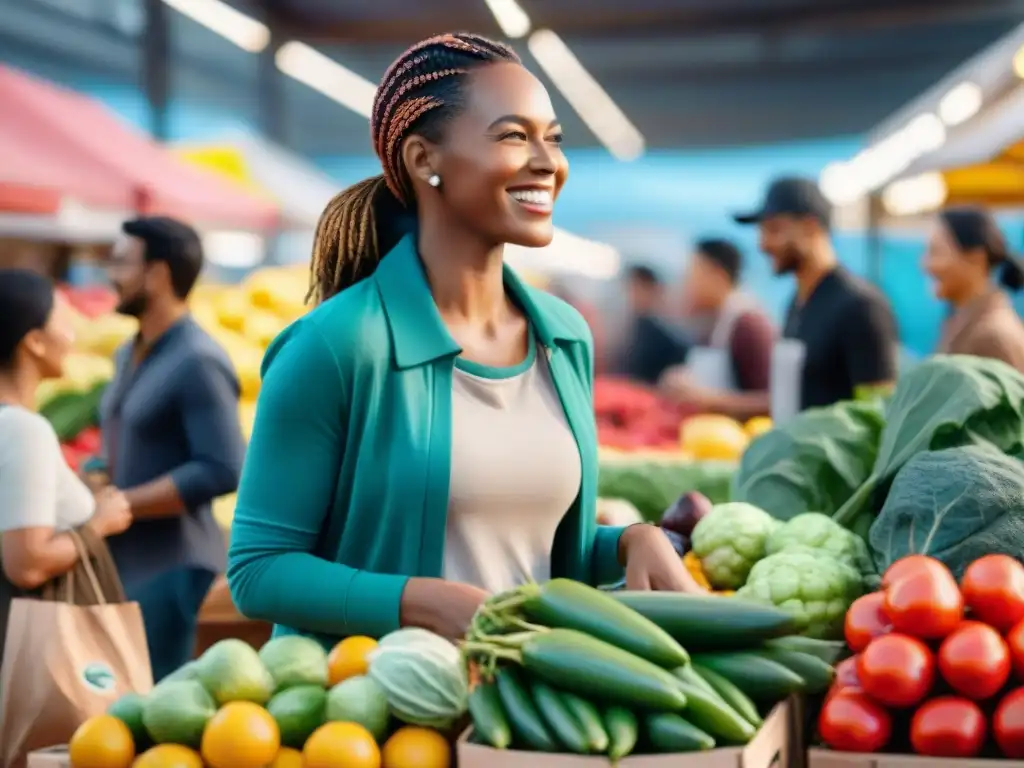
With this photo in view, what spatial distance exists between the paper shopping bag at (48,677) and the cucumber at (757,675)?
150 centimetres

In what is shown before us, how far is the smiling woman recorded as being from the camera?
6.79 feet

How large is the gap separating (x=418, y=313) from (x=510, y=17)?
13532 millimetres

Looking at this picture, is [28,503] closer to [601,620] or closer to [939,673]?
[601,620]

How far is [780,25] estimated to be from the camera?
16672 millimetres

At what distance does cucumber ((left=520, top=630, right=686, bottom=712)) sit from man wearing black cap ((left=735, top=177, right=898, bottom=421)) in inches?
130

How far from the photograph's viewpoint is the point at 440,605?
77.5 inches

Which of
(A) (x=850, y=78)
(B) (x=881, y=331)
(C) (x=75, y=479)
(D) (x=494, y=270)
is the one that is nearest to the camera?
(D) (x=494, y=270)

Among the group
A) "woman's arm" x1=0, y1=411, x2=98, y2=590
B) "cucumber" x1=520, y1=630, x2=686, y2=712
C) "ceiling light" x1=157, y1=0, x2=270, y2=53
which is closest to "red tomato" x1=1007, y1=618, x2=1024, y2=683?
"cucumber" x1=520, y1=630, x2=686, y2=712

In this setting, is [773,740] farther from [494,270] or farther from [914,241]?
[914,241]

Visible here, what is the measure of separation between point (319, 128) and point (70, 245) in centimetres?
1867

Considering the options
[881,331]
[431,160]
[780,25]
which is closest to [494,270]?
[431,160]

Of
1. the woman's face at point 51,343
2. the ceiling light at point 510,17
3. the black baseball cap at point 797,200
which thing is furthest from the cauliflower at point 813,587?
the ceiling light at point 510,17

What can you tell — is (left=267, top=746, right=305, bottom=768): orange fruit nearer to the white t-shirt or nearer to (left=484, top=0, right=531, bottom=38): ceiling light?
the white t-shirt

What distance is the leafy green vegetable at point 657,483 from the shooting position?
219 inches
